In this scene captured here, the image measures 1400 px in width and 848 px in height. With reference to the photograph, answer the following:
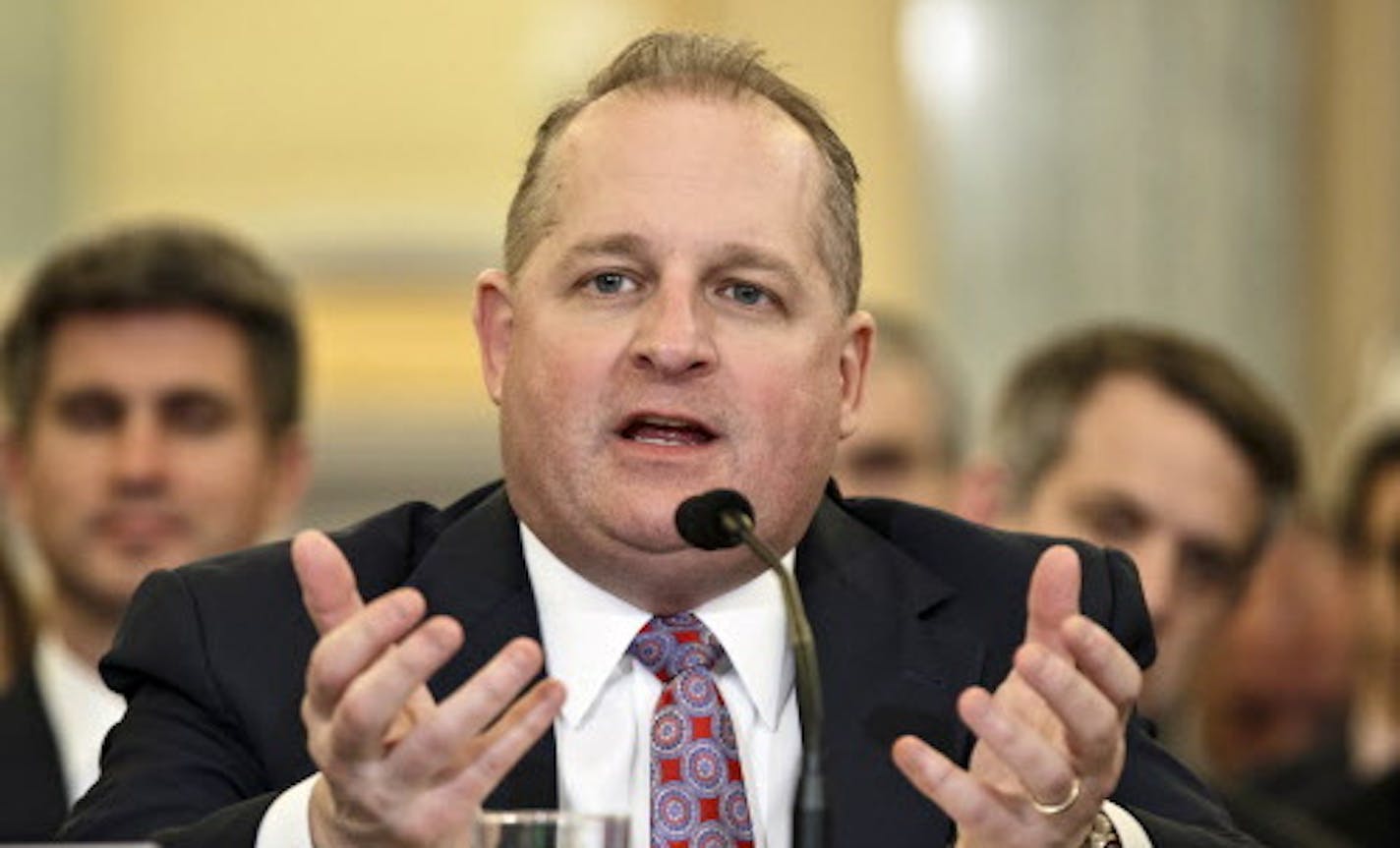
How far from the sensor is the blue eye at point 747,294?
3.47 metres

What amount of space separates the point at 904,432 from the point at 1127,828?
2.95 m

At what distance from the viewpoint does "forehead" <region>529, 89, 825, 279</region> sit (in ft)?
11.3

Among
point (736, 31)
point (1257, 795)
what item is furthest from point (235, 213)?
point (1257, 795)

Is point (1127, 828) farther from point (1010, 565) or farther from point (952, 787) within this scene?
point (1010, 565)

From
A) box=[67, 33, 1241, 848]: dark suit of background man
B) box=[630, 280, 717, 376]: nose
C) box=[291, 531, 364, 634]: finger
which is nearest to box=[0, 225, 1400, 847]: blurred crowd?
box=[67, 33, 1241, 848]: dark suit of background man

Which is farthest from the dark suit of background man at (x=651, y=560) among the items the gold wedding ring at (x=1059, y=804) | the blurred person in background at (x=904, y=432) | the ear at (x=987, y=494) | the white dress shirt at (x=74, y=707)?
the blurred person in background at (x=904, y=432)

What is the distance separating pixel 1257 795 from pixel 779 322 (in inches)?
102

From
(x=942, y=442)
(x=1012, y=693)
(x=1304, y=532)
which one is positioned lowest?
(x=1304, y=532)

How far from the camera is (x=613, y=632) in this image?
3512 mm

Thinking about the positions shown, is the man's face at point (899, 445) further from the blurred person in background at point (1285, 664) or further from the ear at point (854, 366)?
the ear at point (854, 366)

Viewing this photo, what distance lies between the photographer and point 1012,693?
124 inches

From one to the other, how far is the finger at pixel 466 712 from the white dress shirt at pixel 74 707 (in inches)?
77.5

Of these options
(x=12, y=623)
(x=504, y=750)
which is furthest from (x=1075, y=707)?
(x=12, y=623)

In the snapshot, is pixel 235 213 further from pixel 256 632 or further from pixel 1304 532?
pixel 256 632
